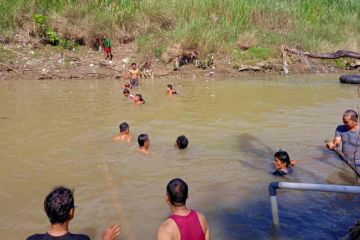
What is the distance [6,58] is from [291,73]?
39.1 feet

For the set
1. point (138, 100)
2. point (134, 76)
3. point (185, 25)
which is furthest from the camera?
point (185, 25)

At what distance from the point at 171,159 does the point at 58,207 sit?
15.9 feet

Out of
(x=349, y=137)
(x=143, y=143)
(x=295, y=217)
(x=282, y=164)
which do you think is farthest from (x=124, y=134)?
(x=295, y=217)

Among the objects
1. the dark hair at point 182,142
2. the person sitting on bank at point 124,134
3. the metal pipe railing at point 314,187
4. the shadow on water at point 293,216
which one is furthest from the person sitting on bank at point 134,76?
the metal pipe railing at point 314,187

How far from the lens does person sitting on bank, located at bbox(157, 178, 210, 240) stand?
3.45 meters

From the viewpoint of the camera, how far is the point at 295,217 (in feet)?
18.2

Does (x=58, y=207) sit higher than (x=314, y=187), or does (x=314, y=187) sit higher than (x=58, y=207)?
(x=58, y=207)

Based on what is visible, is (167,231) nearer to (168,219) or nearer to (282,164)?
(168,219)

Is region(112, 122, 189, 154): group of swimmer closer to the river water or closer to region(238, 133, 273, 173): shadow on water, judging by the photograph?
the river water

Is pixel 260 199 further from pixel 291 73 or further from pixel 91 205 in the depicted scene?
pixel 291 73

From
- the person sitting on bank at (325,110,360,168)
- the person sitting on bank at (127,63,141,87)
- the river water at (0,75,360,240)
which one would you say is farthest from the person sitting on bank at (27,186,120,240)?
the person sitting on bank at (127,63,141,87)

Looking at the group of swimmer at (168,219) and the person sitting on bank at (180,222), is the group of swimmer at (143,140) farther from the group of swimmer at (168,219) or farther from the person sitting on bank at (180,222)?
the person sitting on bank at (180,222)

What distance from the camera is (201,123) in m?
10.9

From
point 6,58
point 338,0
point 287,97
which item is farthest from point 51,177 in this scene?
point 338,0
